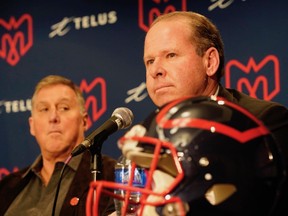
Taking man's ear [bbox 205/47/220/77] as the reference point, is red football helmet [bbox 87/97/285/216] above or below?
below

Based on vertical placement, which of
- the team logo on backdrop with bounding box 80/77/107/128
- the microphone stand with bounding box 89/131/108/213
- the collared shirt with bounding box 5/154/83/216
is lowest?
the collared shirt with bounding box 5/154/83/216

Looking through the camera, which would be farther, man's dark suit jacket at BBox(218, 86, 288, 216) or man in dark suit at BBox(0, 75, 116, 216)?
man in dark suit at BBox(0, 75, 116, 216)

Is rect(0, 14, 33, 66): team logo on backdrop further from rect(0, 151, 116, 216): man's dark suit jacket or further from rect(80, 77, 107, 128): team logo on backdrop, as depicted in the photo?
rect(0, 151, 116, 216): man's dark suit jacket

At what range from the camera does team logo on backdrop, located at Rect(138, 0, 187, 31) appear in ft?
9.43

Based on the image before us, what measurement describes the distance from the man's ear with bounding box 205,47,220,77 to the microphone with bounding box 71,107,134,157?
269 mm

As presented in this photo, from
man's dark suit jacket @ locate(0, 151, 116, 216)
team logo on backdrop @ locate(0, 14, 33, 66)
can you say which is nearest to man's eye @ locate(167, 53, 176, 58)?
man's dark suit jacket @ locate(0, 151, 116, 216)

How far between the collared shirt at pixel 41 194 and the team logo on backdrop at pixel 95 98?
0.51 m

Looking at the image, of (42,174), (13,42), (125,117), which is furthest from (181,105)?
(13,42)

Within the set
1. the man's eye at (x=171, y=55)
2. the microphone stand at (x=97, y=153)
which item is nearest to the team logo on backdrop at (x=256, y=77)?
the man's eye at (x=171, y=55)

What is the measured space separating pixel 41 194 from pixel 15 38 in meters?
1.06

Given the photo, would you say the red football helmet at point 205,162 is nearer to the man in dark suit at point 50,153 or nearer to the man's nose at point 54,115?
the man in dark suit at point 50,153

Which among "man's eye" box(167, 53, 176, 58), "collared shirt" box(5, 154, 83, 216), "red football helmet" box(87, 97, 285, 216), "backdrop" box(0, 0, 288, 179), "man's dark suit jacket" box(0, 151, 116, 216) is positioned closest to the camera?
"red football helmet" box(87, 97, 285, 216)

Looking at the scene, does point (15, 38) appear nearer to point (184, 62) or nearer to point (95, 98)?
point (95, 98)

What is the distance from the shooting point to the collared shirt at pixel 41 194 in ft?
8.25
